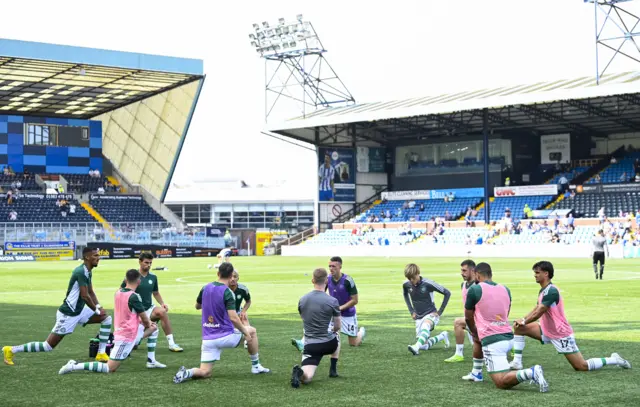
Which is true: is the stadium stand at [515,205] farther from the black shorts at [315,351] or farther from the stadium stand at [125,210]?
the black shorts at [315,351]

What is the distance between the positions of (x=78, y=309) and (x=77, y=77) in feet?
208

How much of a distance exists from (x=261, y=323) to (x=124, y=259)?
48.9 metres

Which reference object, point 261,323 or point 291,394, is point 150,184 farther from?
point 291,394

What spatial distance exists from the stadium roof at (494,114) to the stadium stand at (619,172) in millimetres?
3025

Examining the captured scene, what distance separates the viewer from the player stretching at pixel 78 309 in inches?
539

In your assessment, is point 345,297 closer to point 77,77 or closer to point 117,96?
point 77,77

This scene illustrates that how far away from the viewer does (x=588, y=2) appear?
60.1 meters

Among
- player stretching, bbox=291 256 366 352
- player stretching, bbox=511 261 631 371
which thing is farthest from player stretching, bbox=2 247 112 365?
player stretching, bbox=511 261 631 371

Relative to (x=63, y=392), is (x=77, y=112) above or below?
above

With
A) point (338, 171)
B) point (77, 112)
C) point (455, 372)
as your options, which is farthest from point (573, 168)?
point (455, 372)

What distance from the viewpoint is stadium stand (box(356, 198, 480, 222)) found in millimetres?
79562

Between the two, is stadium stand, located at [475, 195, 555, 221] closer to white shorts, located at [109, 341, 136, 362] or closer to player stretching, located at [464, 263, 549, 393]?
white shorts, located at [109, 341, 136, 362]

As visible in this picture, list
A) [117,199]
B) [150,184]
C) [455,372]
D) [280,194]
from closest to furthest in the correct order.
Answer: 1. [455,372]
2. [117,199]
3. [150,184]
4. [280,194]

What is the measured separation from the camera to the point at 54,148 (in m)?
88.7
